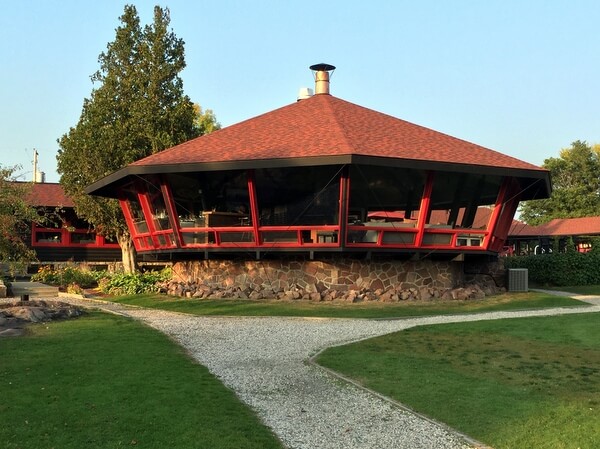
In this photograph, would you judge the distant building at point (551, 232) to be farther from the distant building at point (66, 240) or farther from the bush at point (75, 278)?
the bush at point (75, 278)

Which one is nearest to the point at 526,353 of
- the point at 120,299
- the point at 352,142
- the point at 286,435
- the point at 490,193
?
the point at 286,435

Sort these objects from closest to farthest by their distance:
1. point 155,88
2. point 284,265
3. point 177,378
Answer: point 177,378
point 284,265
point 155,88

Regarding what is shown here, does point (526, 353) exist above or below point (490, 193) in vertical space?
below

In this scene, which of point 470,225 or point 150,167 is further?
point 470,225

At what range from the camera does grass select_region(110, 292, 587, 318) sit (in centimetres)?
Result: 1703

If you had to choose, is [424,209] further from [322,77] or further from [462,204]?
[322,77]

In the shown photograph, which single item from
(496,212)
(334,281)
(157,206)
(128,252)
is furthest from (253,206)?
(128,252)

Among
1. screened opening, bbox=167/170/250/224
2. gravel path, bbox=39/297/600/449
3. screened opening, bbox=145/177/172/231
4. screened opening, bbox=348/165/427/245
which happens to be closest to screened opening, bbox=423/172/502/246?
screened opening, bbox=348/165/427/245

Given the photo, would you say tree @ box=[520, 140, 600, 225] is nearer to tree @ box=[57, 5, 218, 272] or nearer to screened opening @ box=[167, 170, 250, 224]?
tree @ box=[57, 5, 218, 272]

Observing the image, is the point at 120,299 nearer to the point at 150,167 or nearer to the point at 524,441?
the point at 150,167

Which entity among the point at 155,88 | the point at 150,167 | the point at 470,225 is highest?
the point at 155,88

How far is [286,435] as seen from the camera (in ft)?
19.5

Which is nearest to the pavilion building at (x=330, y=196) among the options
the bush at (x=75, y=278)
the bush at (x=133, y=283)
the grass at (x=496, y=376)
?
the bush at (x=133, y=283)

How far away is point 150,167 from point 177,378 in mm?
12430
